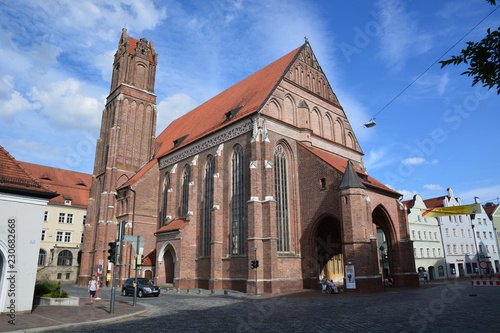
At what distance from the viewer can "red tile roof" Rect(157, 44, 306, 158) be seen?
28.9 m

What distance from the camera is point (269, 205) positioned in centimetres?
2402

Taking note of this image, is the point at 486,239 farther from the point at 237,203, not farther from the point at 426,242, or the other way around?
the point at 237,203

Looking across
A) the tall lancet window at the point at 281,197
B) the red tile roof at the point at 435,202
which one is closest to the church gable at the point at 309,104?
the tall lancet window at the point at 281,197

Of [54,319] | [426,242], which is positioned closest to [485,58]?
[54,319]

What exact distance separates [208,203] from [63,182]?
30865mm

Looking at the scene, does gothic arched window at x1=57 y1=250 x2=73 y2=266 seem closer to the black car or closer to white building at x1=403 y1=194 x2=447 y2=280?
the black car

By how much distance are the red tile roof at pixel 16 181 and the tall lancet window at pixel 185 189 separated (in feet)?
59.9

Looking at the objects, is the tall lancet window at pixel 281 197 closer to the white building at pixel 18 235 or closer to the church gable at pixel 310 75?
the church gable at pixel 310 75

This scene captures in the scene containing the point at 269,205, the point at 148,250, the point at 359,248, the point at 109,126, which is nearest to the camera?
the point at 359,248

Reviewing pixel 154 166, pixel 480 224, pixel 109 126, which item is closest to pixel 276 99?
pixel 154 166

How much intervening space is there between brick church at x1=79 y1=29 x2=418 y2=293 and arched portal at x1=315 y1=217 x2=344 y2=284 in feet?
0.28

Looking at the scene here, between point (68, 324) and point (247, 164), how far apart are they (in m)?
17.3

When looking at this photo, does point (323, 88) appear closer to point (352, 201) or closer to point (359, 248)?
point (352, 201)

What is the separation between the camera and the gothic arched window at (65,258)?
45656mm
